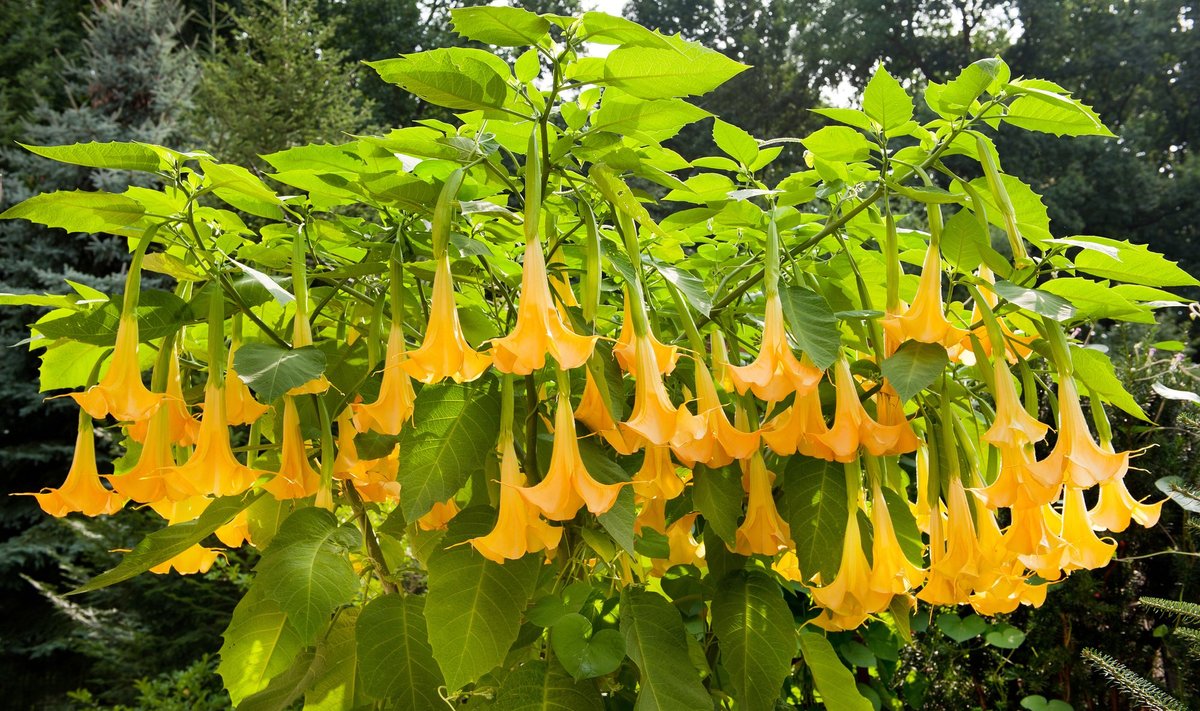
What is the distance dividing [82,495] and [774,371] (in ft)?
2.24

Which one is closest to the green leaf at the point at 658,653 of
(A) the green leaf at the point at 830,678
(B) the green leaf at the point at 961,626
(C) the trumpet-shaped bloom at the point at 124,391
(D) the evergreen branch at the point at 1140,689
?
(A) the green leaf at the point at 830,678

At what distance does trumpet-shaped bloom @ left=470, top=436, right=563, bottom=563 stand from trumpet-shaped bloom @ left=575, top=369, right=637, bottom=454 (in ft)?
0.29

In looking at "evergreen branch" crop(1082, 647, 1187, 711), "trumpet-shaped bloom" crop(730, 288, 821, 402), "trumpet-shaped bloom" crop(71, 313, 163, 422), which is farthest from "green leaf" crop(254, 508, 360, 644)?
"evergreen branch" crop(1082, 647, 1187, 711)

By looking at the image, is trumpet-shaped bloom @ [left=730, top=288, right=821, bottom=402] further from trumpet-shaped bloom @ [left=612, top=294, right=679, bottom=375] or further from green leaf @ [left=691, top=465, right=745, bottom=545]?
green leaf @ [left=691, top=465, right=745, bottom=545]

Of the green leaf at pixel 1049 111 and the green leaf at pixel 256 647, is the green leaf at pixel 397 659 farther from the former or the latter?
the green leaf at pixel 1049 111

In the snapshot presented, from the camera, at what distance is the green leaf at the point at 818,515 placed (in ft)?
2.85

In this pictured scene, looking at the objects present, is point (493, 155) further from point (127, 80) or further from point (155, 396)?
point (127, 80)

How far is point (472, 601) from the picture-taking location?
82cm

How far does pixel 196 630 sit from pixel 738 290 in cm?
489

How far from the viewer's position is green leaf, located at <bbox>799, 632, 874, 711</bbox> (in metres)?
1.06

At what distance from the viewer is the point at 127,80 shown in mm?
8148

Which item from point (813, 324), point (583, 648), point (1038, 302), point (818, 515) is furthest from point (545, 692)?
point (1038, 302)

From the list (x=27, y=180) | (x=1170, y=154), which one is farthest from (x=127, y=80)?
(x=1170, y=154)

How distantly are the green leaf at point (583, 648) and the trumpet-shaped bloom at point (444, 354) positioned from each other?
1.02 feet
